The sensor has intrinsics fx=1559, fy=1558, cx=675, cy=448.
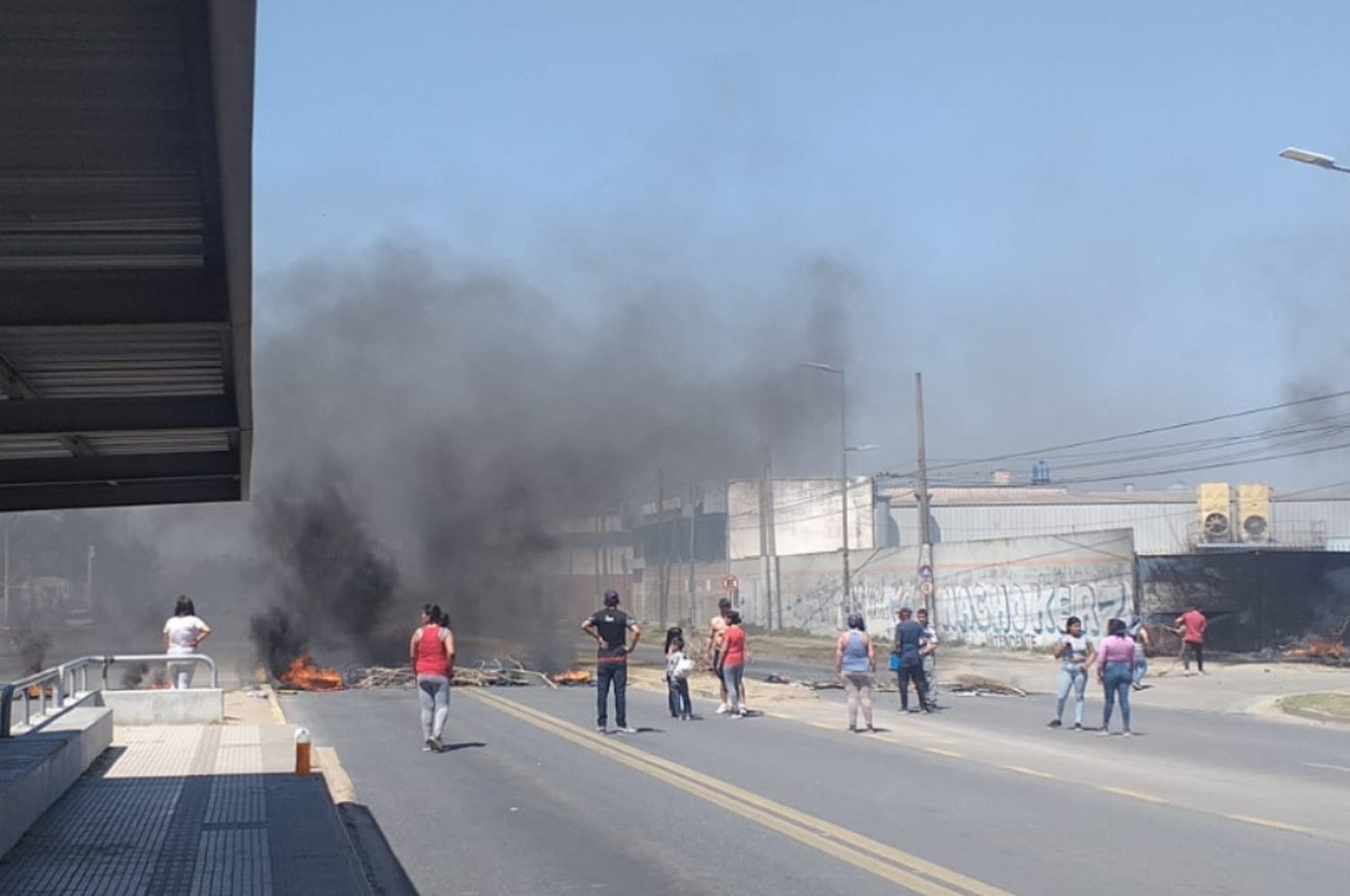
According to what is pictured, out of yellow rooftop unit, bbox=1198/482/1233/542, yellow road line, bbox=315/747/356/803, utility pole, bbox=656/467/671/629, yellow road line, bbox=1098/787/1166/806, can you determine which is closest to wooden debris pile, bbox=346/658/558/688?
yellow road line, bbox=315/747/356/803

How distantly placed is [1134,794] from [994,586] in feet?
104

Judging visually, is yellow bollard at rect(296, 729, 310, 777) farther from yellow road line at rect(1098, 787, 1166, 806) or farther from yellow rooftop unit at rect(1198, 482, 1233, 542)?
yellow rooftop unit at rect(1198, 482, 1233, 542)

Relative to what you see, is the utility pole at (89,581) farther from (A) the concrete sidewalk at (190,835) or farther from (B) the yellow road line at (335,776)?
(A) the concrete sidewalk at (190,835)

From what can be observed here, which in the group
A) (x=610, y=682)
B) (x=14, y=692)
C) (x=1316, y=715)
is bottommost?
(x=1316, y=715)

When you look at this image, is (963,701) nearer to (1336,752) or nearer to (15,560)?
(1336,752)

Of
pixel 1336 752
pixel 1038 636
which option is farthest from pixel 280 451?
pixel 1336 752

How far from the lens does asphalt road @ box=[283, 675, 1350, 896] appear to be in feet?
28.9

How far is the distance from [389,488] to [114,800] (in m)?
31.6

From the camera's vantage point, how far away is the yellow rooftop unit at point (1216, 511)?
60.1 metres

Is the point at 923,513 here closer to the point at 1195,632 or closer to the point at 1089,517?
the point at 1195,632

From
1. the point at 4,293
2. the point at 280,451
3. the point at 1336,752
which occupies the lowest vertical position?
the point at 1336,752

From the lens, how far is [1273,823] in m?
10.8

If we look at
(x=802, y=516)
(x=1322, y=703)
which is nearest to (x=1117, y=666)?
(x=1322, y=703)

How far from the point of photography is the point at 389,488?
4256 cm
